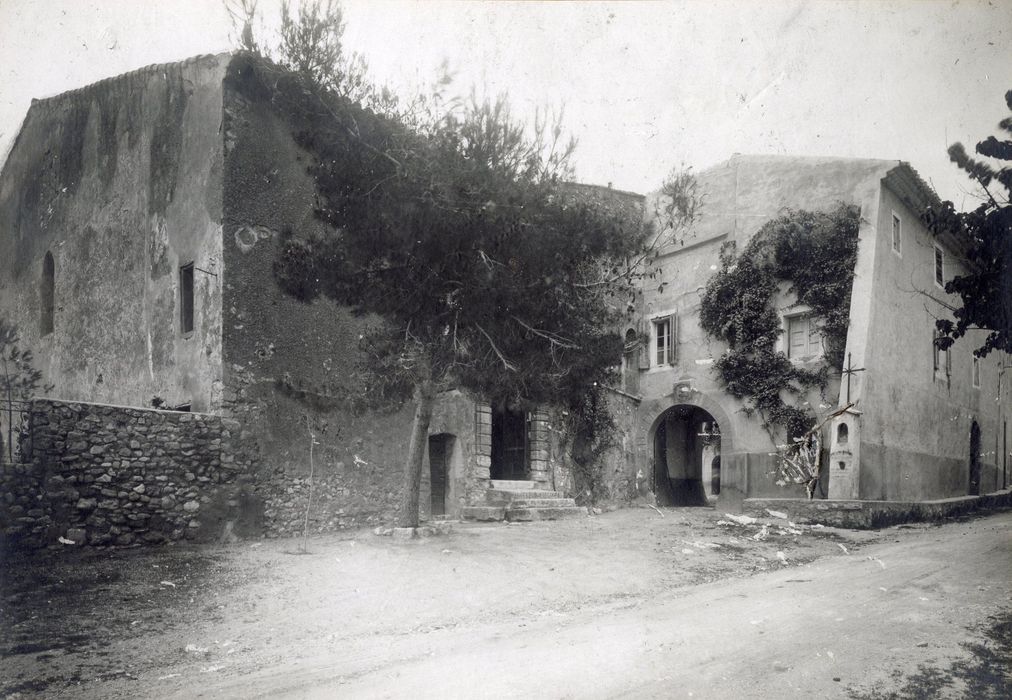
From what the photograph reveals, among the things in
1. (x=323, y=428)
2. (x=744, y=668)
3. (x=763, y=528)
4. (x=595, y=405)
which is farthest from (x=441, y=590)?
(x=595, y=405)

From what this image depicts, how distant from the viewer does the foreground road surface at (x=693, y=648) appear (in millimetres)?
4602

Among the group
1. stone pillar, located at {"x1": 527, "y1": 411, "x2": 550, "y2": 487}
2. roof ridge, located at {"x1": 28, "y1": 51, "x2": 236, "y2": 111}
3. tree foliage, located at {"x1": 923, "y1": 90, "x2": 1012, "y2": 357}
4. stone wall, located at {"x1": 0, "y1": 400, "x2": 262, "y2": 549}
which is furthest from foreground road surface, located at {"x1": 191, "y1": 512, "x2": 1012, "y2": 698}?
roof ridge, located at {"x1": 28, "y1": 51, "x2": 236, "y2": 111}

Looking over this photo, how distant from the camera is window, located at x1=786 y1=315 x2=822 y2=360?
48.7ft

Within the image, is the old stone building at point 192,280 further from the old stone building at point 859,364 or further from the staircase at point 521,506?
the old stone building at point 859,364

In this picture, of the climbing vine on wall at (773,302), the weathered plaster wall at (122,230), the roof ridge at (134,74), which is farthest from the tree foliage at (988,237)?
the roof ridge at (134,74)

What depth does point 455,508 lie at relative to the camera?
13711mm

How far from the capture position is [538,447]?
1547 cm

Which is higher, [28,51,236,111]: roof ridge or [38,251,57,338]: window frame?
[28,51,236,111]: roof ridge

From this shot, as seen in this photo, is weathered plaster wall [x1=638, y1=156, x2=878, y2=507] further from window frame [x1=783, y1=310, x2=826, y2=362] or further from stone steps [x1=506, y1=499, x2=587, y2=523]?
stone steps [x1=506, y1=499, x2=587, y2=523]

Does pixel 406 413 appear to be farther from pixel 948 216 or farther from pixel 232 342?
pixel 948 216

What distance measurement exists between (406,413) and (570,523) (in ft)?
11.4

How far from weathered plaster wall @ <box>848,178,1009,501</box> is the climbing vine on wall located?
0.54 m

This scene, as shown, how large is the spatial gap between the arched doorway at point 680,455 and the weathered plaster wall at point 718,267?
0.60m

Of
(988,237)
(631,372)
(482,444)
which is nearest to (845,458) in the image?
(631,372)
